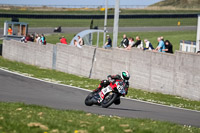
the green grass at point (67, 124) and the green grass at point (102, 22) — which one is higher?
the green grass at point (102, 22)

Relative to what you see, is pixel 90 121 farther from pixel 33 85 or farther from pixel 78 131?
pixel 33 85

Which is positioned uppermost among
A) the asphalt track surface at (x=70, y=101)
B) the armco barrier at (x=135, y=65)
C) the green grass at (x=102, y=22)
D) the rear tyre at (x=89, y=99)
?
the green grass at (x=102, y=22)

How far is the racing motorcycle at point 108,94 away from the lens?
13202 millimetres

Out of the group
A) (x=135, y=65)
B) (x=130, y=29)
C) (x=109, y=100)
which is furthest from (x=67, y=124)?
(x=130, y=29)

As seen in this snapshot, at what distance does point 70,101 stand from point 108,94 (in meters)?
2.73

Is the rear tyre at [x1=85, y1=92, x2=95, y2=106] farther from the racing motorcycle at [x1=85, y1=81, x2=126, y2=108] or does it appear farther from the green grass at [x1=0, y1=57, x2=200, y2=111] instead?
the green grass at [x1=0, y1=57, x2=200, y2=111]

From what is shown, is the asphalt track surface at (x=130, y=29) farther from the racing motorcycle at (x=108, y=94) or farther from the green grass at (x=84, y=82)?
the racing motorcycle at (x=108, y=94)

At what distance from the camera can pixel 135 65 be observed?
21.8 meters

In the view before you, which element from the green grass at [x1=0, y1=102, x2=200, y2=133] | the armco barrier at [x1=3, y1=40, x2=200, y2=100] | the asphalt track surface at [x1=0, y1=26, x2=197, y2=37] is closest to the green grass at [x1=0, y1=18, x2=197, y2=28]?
the asphalt track surface at [x1=0, y1=26, x2=197, y2=37]

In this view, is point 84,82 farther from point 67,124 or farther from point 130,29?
point 130,29

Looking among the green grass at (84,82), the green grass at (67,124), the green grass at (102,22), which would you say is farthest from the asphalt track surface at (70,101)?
the green grass at (102,22)

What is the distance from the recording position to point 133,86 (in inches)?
867

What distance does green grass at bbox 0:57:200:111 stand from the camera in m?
17.8

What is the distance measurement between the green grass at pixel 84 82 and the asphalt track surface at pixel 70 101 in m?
1.02
